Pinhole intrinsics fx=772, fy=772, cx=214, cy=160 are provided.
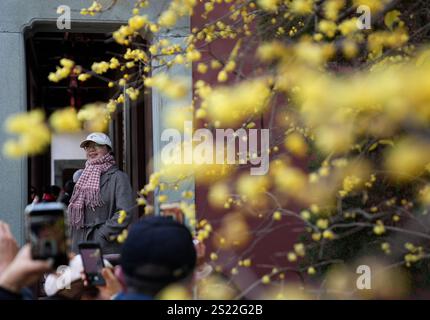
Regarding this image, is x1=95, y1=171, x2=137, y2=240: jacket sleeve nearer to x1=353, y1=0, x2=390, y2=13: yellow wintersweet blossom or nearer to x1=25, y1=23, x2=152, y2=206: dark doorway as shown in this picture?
x1=25, y1=23, x2=152, y2=206: dark doorway

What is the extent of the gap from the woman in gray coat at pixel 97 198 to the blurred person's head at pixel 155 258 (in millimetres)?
3140

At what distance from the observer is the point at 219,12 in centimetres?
591

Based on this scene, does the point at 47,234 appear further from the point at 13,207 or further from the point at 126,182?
the point at 13,207

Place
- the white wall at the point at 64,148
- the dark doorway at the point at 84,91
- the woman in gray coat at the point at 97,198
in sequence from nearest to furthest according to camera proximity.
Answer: the woman in gray coat at the point at 97,198, the dark doorway at the point at 84,91, the white wall at the point at 64,148

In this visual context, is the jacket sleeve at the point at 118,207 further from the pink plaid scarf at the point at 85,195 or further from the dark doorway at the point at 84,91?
the dark doorway at the point at 84,91

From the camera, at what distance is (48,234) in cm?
233

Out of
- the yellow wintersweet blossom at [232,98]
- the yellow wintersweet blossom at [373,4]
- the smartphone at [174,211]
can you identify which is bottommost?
the smartphone at [174,211]

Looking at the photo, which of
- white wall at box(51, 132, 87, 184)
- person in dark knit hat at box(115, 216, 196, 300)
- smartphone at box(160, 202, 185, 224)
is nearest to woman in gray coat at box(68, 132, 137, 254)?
smartphone at box(160, 202, 185, 224)

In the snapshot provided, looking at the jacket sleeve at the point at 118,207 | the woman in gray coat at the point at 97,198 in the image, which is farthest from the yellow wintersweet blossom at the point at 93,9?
the woman in gray coat at the point at 97,198

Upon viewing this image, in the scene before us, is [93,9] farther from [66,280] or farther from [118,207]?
[118,207]

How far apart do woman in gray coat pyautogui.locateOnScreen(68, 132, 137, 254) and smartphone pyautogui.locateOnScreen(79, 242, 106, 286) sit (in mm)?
2287

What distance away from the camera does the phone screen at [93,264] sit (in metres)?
3.20
